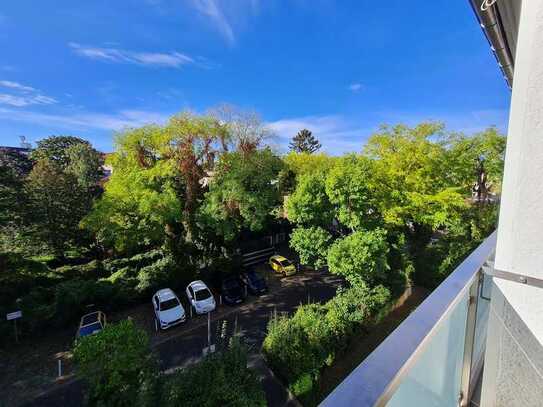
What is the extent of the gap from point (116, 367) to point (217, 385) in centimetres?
188

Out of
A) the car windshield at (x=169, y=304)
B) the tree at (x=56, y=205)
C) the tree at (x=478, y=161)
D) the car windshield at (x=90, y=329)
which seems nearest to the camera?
the car windshield at (x=90, y=329)

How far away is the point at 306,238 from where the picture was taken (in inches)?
373

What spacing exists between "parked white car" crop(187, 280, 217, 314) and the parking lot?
0.28 meters

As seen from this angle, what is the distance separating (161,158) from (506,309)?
37.8 feet

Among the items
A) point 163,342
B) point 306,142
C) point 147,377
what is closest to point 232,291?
point 163,342

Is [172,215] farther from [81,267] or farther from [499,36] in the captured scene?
[499,36]

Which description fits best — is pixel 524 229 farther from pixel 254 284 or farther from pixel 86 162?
pixel 86 162

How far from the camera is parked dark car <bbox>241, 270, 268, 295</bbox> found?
1055cm

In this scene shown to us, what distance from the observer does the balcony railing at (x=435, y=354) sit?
0.68m

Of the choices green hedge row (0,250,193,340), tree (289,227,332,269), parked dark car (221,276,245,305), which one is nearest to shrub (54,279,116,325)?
green hedge row (0,250,193,340)

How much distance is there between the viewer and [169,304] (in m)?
8.76

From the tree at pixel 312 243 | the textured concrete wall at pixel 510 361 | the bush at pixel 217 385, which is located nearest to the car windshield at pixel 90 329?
the bush at pixel 217 385

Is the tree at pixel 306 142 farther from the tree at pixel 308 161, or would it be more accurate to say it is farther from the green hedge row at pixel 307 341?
the green hedge row at pixel 307 341

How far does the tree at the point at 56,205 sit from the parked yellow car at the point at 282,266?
28.7 ft
